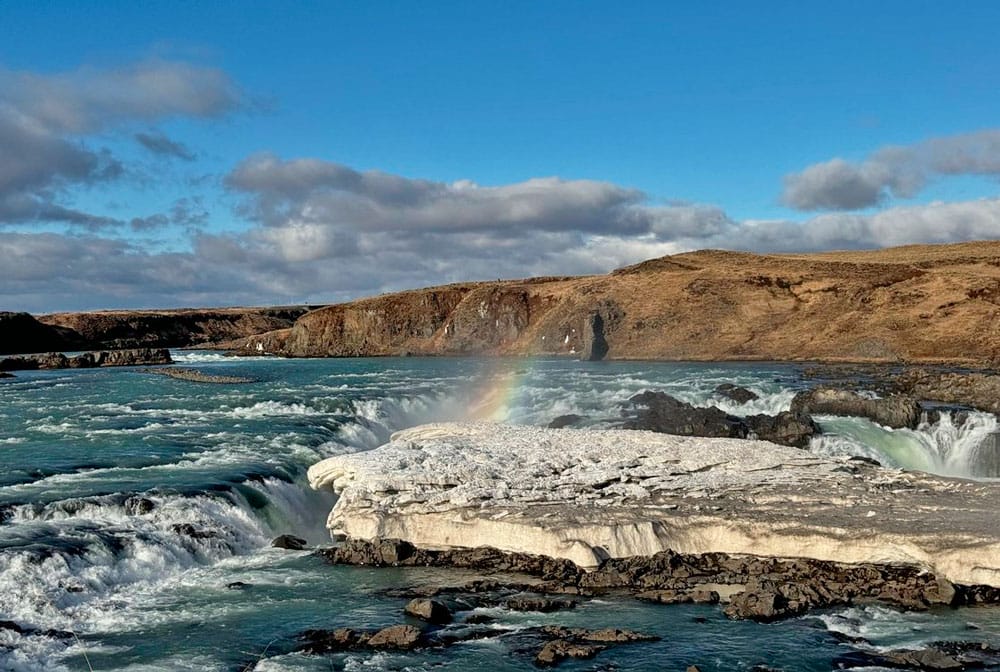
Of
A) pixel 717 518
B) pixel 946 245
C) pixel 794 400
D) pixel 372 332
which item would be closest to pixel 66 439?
pixel 717 518

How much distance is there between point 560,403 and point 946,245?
107m

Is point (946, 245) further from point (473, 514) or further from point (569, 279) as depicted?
point (473, 514)

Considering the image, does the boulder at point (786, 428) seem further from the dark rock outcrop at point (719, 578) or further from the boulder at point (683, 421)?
the dark rock outcrop at point (719, 578)

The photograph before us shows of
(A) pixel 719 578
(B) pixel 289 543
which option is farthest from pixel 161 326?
(A) pixel 719 578

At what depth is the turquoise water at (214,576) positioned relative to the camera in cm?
1496

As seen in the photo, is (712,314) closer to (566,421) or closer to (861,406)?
(861,406)

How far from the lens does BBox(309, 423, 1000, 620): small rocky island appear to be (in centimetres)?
1830

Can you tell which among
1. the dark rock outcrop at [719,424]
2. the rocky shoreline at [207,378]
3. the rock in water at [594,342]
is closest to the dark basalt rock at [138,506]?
the dark rock outcrop at [719,424]

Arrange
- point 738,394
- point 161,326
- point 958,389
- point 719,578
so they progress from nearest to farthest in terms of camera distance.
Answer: point 719,578 < point 958,389 < point 738,394 < point 161,326

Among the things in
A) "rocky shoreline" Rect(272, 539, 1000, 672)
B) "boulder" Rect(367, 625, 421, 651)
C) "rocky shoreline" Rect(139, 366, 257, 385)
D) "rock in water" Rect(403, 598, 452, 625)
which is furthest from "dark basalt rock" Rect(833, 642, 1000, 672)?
"rocky shoreline" Rect(139, 366, 257, 385)

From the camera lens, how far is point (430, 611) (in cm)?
1675

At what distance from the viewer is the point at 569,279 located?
125938 millimetres

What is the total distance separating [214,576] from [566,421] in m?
23.0

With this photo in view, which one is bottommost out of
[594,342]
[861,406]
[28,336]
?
[861,406]
